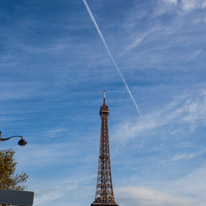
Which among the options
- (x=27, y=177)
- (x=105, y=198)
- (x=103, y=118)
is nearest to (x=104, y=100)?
(x=103, y=118)

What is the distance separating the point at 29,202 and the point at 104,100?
444 feet

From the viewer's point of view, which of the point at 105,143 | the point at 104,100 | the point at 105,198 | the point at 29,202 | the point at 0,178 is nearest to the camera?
the point at 29,202

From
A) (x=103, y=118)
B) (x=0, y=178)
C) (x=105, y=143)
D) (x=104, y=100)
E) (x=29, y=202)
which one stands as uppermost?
(x=104, y=100)

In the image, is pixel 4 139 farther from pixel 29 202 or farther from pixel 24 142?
pixel 29 202

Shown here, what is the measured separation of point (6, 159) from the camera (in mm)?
33344

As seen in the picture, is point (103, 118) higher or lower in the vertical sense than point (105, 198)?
higher

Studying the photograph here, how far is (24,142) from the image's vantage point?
17422 millimetres

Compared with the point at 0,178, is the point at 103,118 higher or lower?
higher

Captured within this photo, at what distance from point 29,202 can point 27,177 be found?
2201cm

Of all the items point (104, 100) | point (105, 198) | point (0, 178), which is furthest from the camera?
point (104, 100)

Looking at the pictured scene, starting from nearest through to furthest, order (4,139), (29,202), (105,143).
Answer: (29,202)
(4,139)
(105,143)

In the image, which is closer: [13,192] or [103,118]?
[13,192]

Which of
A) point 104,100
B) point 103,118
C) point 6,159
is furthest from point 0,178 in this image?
point 104,100

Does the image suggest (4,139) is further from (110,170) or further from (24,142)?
(110,170)
